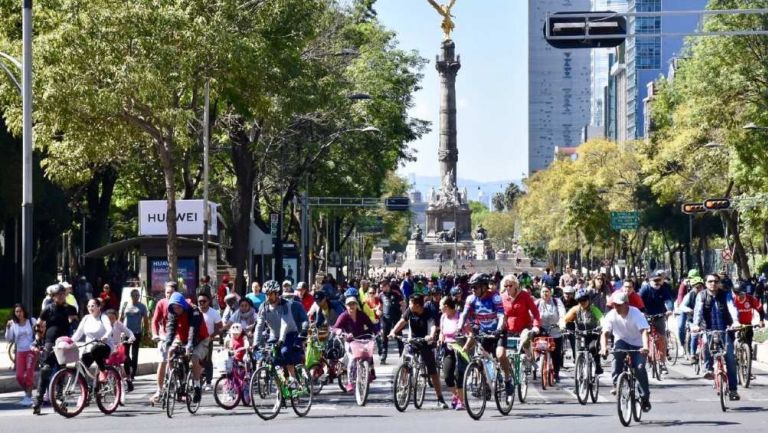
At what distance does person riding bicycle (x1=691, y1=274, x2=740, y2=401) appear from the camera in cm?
1983

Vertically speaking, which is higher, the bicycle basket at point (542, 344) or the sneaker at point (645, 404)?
the bicycle basket at point (542, 344)

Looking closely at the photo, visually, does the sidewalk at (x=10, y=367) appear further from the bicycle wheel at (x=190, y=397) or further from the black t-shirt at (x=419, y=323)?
the black t-shirt at (x=419, y=323)

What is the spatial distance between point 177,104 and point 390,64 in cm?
3029

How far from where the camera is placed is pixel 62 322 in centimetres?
2053

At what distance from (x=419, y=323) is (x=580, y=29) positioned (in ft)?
14.3

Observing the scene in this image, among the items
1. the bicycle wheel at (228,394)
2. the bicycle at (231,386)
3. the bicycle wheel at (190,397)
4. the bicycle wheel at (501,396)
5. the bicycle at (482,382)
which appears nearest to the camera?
the bicycle at (482,382)

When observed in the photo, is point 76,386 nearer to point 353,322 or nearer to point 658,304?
point 353,322

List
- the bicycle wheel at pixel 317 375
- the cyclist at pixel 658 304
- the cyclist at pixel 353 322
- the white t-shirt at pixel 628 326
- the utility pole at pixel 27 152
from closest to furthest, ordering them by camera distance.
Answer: the white t-shirt at pixel 628 326 → the cyclist at pixel 353 322 → the bicycle wheel at pixel 317 375 → the cyclist at pixel 658 304 → the utility pole at pixel 27 152

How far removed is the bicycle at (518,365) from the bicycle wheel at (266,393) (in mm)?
3006

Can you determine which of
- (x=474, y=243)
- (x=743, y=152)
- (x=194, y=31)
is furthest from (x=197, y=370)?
(x=474, y=243)

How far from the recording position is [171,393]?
63.0ft

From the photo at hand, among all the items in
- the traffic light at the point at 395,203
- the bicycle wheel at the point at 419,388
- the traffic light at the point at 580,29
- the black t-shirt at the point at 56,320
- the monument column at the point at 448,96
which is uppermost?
the monument column at the point at 448,96

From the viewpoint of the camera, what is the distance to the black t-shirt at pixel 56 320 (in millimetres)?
20453

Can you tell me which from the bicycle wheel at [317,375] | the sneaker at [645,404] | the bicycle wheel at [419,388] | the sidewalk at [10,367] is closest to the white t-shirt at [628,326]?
the sneaker at [645,404]
